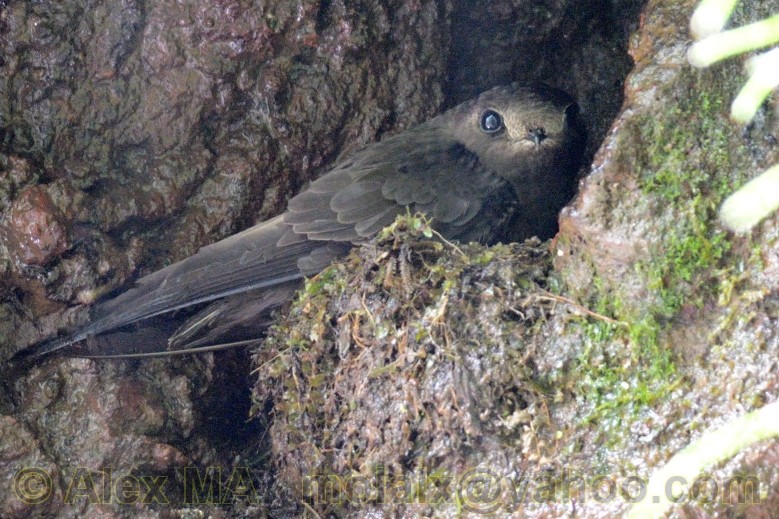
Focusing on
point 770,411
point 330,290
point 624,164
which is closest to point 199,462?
point 330,290

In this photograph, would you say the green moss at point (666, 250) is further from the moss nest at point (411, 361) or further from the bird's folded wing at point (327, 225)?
the bird's folded wing at point (327, 225)

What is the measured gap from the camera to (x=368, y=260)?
2.91 m

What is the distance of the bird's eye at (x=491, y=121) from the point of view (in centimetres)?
365

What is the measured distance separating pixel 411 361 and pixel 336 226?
786 mm

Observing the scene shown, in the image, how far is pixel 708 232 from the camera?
233 centimetres

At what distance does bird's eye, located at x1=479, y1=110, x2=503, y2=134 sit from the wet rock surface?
32 cm

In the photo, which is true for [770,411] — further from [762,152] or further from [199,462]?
[199,462]
